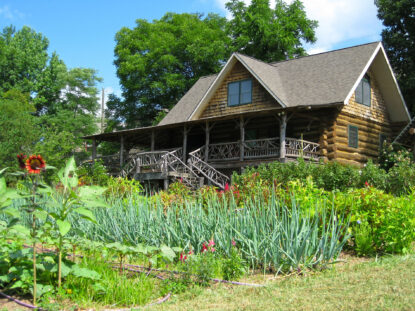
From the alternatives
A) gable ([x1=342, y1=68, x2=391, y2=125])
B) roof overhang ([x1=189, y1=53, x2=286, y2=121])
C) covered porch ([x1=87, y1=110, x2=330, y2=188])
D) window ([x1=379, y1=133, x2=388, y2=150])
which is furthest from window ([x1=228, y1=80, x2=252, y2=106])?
window ([x1=379, y1=133, x2=388, y2=150])

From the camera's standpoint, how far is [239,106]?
2452 cm

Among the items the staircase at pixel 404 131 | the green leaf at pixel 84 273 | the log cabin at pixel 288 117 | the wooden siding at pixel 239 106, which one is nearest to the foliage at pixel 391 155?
the staircase at pixel 404 131

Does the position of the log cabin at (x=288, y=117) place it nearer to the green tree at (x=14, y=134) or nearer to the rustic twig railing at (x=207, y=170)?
the rustic twig railing at (x=207, y=170)

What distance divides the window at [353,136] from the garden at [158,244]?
1451 cm

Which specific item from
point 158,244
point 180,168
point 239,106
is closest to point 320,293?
point 158,244

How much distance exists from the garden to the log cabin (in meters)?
12.1

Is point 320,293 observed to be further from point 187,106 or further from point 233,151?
point 187,106

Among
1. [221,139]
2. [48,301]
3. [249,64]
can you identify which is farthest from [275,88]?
[48,301]

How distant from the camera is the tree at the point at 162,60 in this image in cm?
3712

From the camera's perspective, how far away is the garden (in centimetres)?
509

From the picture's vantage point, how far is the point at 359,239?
759cm

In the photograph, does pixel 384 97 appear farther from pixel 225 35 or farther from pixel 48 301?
pixel 48 301

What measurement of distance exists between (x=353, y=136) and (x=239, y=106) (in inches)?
240

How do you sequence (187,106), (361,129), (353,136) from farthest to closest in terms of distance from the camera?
1. (187,106)
2. (361,129)
3. (353,136)
